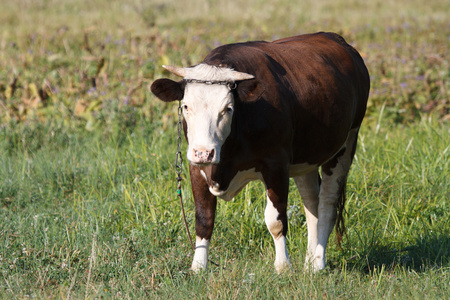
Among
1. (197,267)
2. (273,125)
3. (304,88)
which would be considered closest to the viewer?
(273,125)

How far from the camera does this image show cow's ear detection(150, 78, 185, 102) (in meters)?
3.71

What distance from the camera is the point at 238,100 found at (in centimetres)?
374

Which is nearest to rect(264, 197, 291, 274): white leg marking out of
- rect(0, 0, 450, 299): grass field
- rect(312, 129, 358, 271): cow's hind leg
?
rect(0, 0, 450, 299): grass field

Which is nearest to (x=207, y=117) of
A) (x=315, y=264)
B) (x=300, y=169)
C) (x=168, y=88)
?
(x=168, y=88)

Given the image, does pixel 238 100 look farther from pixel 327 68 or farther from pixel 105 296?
pixel 105 296

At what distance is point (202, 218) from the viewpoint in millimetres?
4086

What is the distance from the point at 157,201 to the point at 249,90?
1709 millimetres

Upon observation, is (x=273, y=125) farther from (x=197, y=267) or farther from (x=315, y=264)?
(x=315, y=264)

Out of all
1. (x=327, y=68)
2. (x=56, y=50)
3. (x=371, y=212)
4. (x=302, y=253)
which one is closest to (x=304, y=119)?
(x=327, y=68)

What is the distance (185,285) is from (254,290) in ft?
1.37

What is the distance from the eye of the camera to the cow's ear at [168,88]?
3715 mm

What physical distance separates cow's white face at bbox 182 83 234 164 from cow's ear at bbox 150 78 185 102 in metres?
0.11

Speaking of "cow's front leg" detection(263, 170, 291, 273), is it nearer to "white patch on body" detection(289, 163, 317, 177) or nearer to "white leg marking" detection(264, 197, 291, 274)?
"white leg marking" detection(264, 197, 291, 274)

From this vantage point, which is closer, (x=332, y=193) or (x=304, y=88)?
(x=304, y=88)
